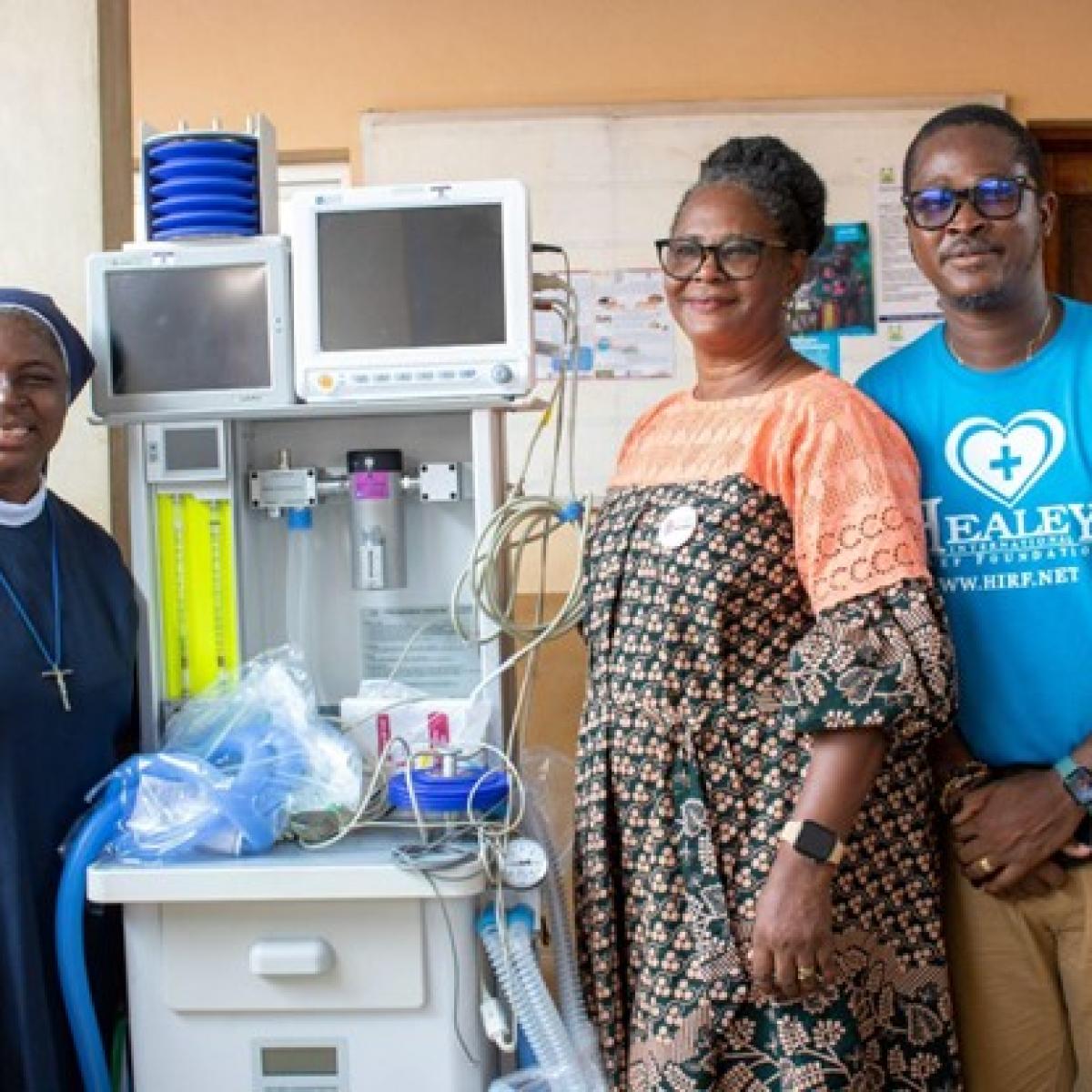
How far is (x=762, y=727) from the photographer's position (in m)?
1.42

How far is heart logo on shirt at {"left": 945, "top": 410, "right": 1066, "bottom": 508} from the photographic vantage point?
4.82 ft

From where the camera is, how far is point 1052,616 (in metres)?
1.46

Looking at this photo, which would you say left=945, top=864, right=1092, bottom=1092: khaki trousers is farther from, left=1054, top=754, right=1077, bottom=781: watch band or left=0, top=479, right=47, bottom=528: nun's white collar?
left=0, top=479, right=47, bottom=528: nun's white collar

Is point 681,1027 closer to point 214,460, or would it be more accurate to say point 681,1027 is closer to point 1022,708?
point 1022,708

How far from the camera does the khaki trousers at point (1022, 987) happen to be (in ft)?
4.84

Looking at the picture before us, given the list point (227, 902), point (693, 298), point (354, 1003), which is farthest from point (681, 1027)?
point (693, 298)

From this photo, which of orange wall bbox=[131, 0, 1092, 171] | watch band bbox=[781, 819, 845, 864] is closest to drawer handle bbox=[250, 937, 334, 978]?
watch band bbox=[781, 819, 845, 864]

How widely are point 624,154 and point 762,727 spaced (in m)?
2.38

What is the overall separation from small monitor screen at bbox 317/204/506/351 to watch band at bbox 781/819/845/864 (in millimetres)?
751

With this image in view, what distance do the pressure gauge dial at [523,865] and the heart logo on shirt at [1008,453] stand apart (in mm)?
662

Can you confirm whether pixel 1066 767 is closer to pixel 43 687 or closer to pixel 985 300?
pixel 985 300

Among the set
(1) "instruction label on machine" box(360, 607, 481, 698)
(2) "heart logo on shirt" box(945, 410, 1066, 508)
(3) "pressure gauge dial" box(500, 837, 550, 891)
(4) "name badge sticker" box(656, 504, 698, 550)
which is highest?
(2) "heart logo on shirt" box(945, 410, 1066, 508)

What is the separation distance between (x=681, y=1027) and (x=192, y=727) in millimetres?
787

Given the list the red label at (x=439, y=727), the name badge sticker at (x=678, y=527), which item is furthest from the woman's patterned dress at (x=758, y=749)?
the red label at (x=439, y=727)
